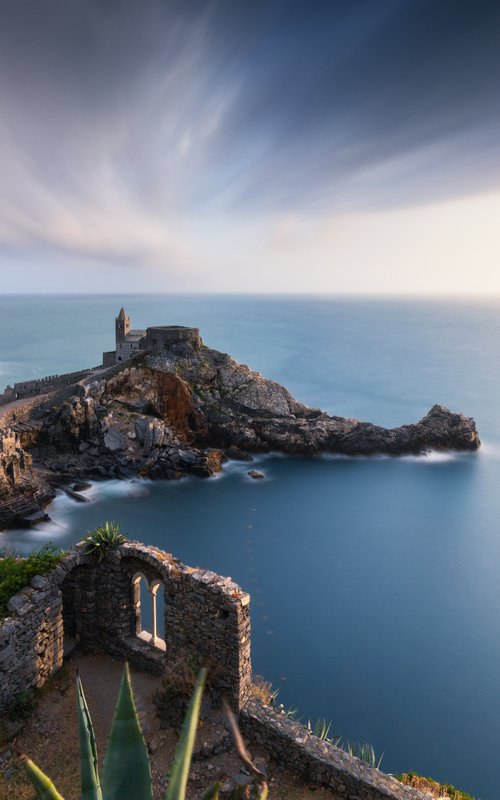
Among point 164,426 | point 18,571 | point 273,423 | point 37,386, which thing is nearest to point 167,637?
point 18,571

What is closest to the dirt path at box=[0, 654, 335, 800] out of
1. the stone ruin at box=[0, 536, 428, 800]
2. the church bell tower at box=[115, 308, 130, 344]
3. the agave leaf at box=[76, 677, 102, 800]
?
the stone ruin at box=[0, 536, 428, 800]

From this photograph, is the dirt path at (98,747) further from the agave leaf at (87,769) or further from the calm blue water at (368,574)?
the calm blue water at (368,574)

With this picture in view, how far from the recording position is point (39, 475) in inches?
1414

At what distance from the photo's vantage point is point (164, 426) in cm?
4172

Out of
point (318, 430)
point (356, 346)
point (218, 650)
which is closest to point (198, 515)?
point (318, 430)

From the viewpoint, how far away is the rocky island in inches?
1480

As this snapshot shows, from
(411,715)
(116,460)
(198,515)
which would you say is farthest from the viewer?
(116,460)

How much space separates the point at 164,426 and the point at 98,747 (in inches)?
1239

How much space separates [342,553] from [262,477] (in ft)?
39.0

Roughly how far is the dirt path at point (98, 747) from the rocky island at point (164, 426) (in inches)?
825

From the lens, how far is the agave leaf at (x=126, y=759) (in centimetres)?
505

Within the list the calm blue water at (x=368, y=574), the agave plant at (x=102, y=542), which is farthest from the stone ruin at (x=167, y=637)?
the calm blue water at (x=368, y=574)

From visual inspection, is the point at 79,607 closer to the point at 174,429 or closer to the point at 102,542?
the point at 102,542

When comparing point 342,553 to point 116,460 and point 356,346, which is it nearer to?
point 116,460
